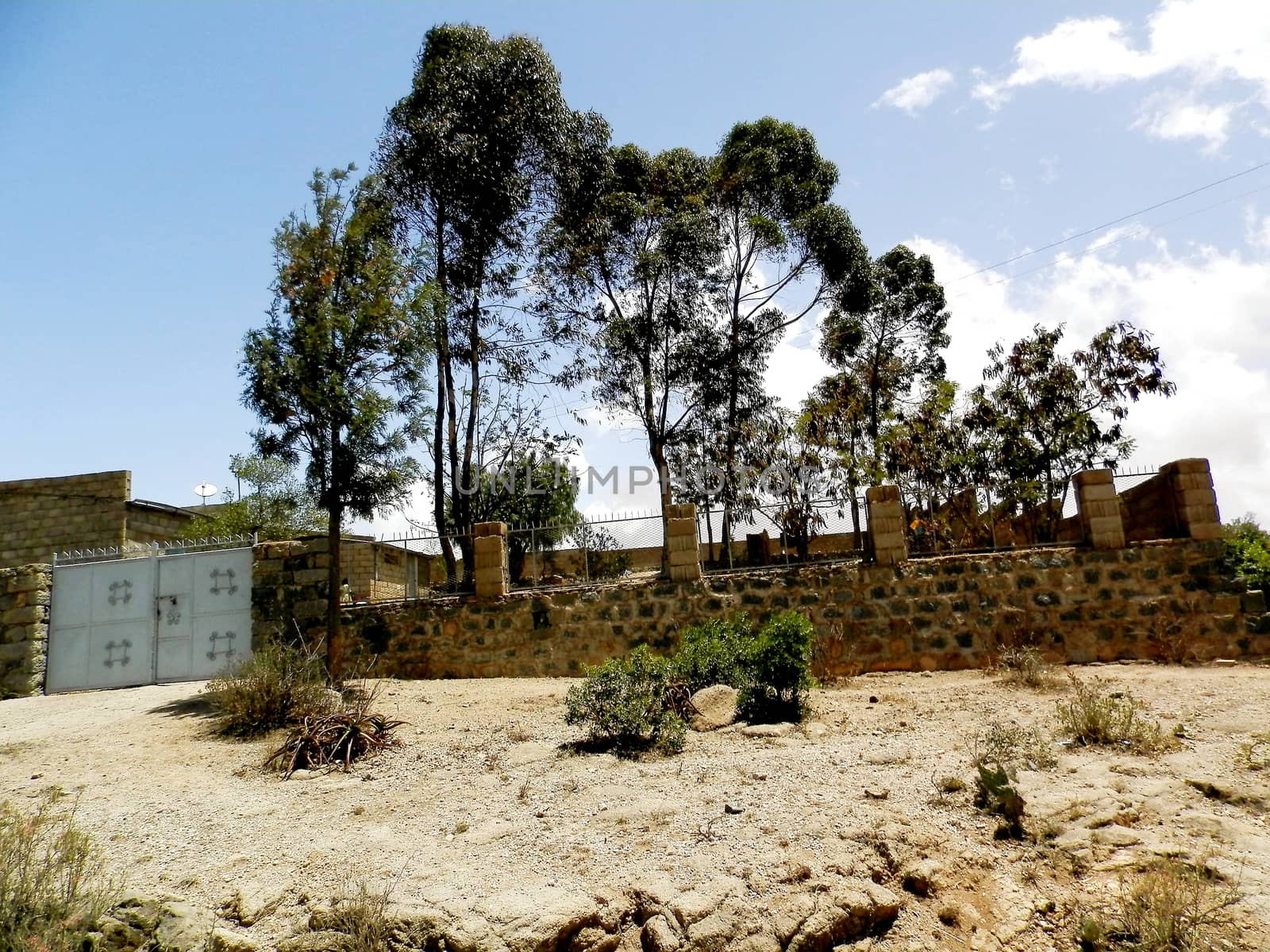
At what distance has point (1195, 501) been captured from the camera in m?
10.8

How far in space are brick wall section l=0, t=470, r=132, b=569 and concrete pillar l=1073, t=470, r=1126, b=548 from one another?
19.7 metres

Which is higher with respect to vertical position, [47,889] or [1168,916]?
[47,889]

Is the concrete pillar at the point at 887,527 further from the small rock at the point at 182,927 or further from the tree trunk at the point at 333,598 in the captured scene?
the small rock at the point at 182,927

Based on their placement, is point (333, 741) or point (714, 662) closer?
point (333, 741)

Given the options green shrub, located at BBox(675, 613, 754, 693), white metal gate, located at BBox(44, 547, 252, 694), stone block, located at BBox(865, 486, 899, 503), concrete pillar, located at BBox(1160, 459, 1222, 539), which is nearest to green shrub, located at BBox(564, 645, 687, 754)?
green shrub, located at BBox(675, 613, 754, 693)

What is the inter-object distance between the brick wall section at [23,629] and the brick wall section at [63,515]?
24.9 ft

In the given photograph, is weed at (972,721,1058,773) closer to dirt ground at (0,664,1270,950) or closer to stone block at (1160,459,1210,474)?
Answer: dirt ground at (0,664,1270,950)

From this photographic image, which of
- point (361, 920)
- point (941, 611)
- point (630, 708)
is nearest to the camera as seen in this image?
point (361, 920)

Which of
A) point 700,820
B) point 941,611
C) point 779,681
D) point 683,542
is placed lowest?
point 700,820

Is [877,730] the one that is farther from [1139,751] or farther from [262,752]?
[262,752]

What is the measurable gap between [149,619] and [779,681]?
958 cm

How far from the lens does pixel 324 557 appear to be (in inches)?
479

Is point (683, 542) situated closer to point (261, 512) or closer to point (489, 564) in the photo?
point (489, 564)

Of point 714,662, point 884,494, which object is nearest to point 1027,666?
point 884,494
